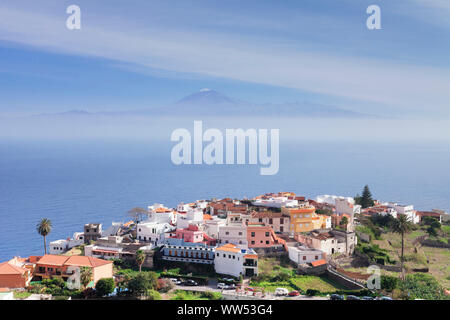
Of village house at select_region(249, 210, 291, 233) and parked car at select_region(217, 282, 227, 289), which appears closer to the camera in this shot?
parked car at select_region(217, 282, 227, 289)

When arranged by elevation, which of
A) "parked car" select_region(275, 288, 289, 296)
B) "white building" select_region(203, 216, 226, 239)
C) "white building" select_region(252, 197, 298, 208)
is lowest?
"parked car" select_region(275, 288, 289, 296)

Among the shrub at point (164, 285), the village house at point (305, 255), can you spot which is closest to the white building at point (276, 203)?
the village house at point (305, 255)

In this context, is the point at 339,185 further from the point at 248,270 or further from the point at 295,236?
the point at 248,270

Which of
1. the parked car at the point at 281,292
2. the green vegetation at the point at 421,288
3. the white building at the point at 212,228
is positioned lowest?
the green vegetation at the point at 421,288

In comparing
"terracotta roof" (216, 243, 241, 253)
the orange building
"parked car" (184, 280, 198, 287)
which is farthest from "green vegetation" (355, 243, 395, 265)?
"parked car" (184, 280, 198, 287)

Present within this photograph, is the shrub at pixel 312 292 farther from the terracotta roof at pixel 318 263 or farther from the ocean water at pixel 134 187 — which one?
the ocean water at pixel 134 187

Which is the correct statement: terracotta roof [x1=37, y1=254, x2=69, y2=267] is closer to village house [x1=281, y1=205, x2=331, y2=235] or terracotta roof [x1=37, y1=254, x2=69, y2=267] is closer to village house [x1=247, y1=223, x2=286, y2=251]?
village house [x1=247, y1=223, x2=286, y2=251]

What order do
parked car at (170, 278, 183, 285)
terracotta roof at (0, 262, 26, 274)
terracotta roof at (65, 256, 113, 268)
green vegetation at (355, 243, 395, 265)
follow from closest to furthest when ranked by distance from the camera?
terracotta roof at (0, 262, 26, 274), parked car at (170, 278, 183, 285), terracotta roof at (65, 256, 113, 268), green vegetation at (355, 243, 395, 265)

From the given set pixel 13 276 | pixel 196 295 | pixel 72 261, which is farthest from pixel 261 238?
pixel 13 276

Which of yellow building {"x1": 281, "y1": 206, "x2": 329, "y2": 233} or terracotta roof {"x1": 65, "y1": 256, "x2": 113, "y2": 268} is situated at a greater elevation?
yellow building {"x1": 281, "y1": 206, "x2": 329, "y2": 233}

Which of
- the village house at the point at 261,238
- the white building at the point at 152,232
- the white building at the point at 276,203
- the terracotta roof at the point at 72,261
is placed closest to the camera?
the terracotta roof at the point at 72,261
